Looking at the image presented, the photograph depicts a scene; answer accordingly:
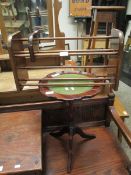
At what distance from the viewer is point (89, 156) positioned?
126cm

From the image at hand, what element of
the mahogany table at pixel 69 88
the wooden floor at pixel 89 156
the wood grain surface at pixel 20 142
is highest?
the mahogany table at pixel 69 88

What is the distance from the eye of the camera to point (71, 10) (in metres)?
3.20

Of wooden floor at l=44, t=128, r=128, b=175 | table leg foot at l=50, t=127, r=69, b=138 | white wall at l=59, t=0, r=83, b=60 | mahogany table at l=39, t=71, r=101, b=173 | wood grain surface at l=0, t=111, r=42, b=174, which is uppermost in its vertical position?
white wall at l=59, t=0, r=83, b=60

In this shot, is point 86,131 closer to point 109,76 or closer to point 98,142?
point 98,142

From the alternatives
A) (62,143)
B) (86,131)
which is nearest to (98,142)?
(86,131)

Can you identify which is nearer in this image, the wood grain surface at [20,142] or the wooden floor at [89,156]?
the wood grain surface at [20,142]

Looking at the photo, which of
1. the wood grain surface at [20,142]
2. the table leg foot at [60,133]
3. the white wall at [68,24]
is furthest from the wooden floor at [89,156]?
the white wall at [68,24]

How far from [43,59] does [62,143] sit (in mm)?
946

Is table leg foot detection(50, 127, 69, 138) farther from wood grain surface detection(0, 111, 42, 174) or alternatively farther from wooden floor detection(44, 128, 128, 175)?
wood grain surface detection(0, 111, 42, 174)

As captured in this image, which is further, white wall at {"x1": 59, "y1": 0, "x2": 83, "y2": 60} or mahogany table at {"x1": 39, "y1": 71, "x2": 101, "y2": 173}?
white wall at {"x1": 59, "y1": 0, "x2": 83, "y2": 60}

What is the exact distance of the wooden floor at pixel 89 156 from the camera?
1163 millimetres

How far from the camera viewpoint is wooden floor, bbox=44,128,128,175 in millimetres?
1163

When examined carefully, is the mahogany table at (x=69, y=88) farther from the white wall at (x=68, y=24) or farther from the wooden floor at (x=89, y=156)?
the white wall at (x=68, y=24)

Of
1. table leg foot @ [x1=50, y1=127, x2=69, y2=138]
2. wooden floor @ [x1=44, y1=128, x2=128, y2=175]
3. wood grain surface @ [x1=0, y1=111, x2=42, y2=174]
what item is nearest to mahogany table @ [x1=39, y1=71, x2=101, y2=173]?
wooden floor @ [x1=44, y1=128, x2=128, y2=175]
